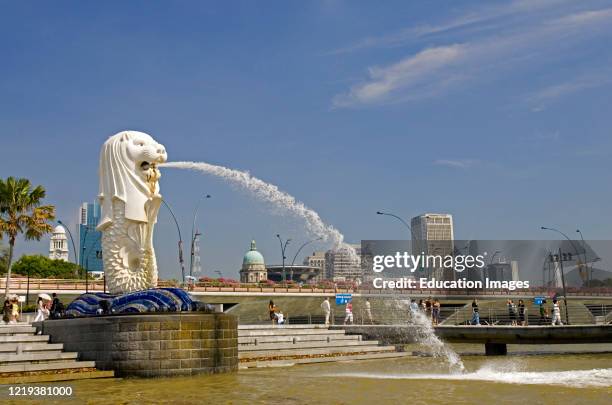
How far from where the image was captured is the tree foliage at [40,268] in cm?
10144

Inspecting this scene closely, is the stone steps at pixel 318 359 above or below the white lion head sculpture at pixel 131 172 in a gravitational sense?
below

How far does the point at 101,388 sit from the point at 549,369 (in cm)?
1470

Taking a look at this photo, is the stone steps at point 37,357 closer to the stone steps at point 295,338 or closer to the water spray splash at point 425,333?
the stone steps at point 295,338

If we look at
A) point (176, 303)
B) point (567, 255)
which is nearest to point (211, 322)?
point (176, 303)

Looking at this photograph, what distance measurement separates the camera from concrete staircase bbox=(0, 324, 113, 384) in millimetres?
17797

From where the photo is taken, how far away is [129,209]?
22.2 m

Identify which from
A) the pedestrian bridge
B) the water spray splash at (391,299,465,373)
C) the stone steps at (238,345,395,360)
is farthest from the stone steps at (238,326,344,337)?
the water spray splash at (391,299,465,373)

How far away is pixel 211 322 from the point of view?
1975cm

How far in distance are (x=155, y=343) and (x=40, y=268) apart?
297 ft

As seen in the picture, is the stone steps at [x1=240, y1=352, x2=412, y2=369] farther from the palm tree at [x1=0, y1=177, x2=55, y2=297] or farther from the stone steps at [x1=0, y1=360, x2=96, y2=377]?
the palm tree at [x1=0, y1=177, x2=55, y2=297]

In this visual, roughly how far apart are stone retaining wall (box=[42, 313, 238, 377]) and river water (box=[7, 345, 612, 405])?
19.5 inches

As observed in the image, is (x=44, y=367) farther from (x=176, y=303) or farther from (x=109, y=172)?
(x=109, y=172)

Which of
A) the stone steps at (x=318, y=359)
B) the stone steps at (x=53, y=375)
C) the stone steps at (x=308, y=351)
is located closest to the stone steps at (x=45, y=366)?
the stone steps at (x=53, y=375)

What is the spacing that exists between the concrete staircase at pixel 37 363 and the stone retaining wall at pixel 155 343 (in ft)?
1.60
